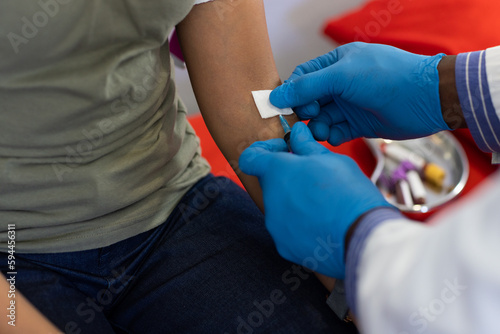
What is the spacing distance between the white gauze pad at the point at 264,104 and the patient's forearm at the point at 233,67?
0.04ft

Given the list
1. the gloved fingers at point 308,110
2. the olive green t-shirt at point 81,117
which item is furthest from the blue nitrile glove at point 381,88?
the olive green t-shirt at point 81,117

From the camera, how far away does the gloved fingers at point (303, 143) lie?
0.77 metres

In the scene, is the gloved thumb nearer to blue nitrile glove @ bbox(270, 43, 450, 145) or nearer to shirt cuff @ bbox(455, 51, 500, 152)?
blue nitrile glove @ bbox(270, 43, 450, 145)

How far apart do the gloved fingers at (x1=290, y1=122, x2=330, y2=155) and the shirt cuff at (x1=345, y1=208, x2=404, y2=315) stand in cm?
19

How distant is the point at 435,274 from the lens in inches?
18.4

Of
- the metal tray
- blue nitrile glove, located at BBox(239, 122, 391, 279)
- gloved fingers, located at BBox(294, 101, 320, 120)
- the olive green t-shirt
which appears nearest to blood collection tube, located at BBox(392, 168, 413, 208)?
the metal tray

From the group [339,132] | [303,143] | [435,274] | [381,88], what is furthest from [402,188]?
[435,274]

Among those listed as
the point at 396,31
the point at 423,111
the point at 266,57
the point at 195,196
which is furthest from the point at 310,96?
the point at 396,31

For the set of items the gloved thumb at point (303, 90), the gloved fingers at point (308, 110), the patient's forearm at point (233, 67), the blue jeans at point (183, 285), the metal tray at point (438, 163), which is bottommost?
the metal tray at point (438, 163)

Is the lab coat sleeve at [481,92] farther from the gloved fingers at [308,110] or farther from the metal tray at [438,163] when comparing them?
the metal tray at [438,163]

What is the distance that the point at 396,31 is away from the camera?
1699 millimetres

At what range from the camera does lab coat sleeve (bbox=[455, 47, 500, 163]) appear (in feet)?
2.50

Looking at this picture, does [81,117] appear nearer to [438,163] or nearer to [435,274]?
[435,274]

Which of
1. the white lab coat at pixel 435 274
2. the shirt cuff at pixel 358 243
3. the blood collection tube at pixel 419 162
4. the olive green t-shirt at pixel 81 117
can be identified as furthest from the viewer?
the blood collection tube at pixel 419 162
